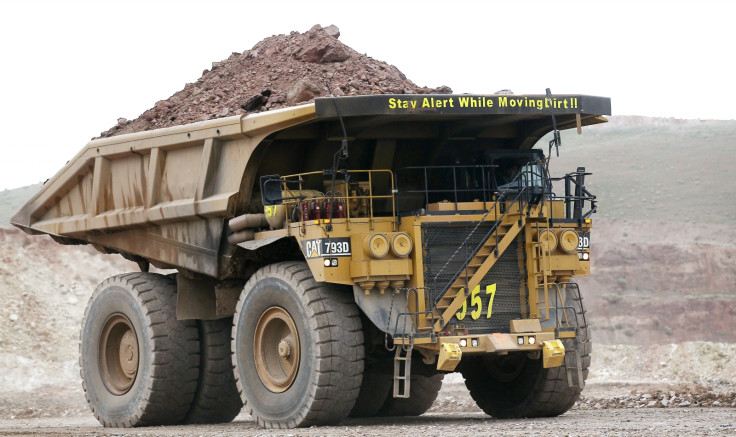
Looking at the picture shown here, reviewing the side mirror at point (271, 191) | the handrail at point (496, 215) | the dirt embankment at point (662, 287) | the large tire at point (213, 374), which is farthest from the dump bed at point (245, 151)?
the dirt embankment at point (662, 287)

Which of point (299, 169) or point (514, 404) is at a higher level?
point (299, 169)

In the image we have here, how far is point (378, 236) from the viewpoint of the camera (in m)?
12.5

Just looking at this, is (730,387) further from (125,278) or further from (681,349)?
(125,278)

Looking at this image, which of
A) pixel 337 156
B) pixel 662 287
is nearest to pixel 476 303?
pixel 337 156

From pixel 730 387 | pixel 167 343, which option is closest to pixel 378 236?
pixel 167 343

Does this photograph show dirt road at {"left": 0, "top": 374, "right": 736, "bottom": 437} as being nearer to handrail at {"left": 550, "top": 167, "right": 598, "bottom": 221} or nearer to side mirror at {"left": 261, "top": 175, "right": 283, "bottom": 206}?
handrail at {"left": 550, "top": 167, "right": 598, "bottom": 221}

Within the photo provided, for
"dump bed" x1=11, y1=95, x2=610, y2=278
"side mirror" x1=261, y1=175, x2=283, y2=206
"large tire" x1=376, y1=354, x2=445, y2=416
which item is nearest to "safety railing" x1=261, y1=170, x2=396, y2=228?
"side mirror" x1=261, y1=175, x2=283, y2=206

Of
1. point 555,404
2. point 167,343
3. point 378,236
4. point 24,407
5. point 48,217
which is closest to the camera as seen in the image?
point 378,236

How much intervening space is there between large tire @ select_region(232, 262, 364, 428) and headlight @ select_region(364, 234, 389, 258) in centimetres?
62

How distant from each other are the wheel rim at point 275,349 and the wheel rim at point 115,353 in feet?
10.5

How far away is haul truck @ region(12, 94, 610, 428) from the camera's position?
41.3ft

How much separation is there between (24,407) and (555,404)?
12463mm

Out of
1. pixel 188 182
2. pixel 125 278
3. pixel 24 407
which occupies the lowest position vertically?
pixel 24 407

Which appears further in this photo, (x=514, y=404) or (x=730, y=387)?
(x=730, y=387)
